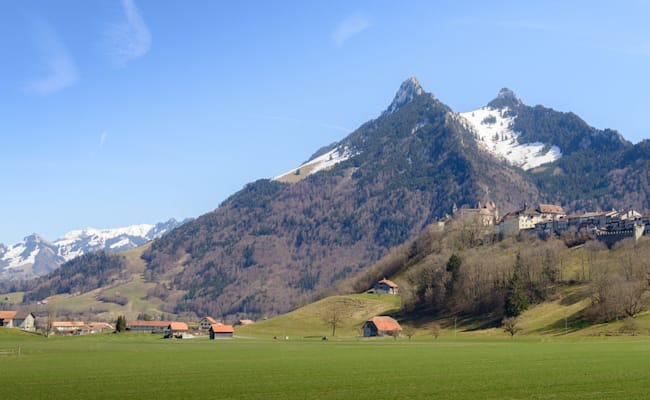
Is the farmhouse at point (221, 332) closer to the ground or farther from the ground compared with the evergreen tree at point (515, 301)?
closer to the ground

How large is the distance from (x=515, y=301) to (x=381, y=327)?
3690cm

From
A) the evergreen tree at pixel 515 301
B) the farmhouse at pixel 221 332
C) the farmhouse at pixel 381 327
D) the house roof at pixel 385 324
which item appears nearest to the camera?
the evergreen tree at pixel 515 301

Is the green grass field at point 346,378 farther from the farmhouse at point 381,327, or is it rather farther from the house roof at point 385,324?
the house roof at point 385,324

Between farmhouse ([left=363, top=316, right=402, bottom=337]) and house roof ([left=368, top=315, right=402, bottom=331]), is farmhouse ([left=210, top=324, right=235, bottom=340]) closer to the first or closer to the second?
farmhouse ([left=363, top=316, right=402, bottom=337])

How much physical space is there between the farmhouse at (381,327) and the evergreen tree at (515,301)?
2973 centimetres

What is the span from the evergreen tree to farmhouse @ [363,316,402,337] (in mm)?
29732

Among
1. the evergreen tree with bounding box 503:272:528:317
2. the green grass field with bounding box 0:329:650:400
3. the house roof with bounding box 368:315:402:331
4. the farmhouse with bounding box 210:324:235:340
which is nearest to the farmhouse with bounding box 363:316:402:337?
the house roof with bounding box 368:315:402:331

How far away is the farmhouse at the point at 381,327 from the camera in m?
190

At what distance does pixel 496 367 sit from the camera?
2475 inches

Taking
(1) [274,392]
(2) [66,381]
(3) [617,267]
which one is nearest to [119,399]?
(1) [274,392]

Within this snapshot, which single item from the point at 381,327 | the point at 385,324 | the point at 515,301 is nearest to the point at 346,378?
the point at 515,301

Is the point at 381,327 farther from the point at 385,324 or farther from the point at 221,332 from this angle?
the point at 221,332

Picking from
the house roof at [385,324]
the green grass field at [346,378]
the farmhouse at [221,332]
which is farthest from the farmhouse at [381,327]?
A: the green grass field at [346,378]

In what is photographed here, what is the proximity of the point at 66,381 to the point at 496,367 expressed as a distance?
37.1 meters
